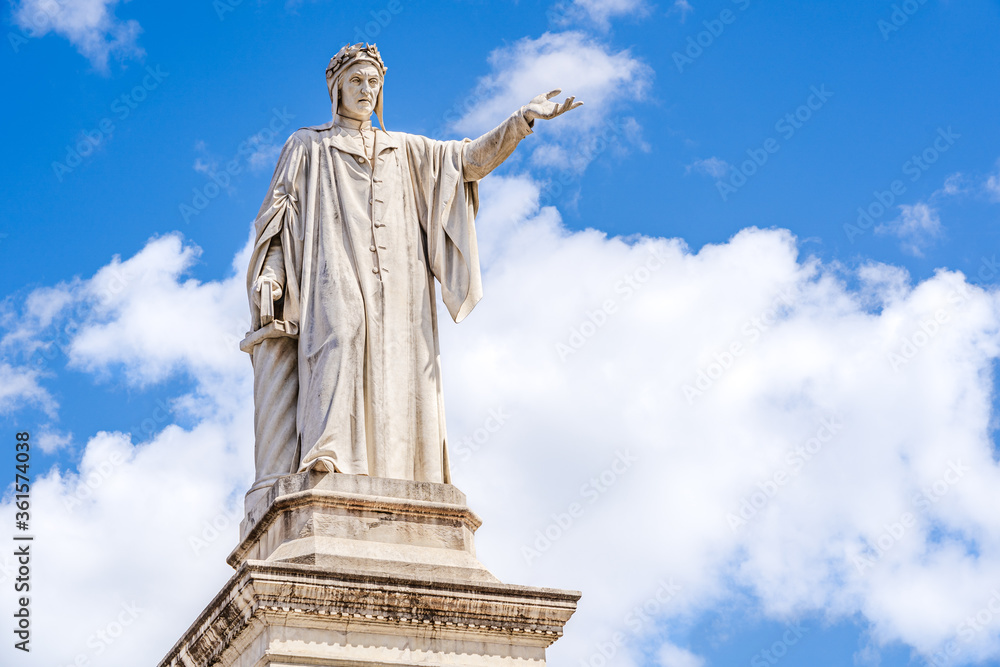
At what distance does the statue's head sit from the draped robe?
0.76 ft

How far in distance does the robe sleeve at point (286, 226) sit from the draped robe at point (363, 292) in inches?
0.5

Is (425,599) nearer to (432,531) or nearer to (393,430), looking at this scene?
(432,531)

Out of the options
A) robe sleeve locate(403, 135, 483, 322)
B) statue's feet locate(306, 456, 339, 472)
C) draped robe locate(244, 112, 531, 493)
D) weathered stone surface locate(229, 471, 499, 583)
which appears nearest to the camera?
weathered stone surface locate(229, 471, 499, 583)

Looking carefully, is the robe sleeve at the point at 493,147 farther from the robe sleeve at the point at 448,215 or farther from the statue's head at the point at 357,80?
the statue's head at the point at 357,80

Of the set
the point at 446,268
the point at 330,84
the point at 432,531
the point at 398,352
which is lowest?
the point at 432,531

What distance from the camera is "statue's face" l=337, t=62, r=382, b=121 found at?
1262cm

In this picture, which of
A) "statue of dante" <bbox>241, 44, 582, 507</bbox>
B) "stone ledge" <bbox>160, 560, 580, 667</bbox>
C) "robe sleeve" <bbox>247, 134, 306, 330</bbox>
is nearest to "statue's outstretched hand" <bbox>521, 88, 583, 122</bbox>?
"statue of dante" <bbox>241, 44, 582, 507</bbox>

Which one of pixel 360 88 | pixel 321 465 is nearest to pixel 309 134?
pixel 360 88

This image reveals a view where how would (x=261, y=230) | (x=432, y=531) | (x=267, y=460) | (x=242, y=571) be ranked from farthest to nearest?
1. (x=261, y=230)
2. (x=267, y=460)
3. (x=432, y=531)
4. (x=242, y=571)

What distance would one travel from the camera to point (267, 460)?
37.6 feet

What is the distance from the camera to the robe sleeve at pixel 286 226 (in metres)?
11.9

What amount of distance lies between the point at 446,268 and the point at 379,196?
0.94 m

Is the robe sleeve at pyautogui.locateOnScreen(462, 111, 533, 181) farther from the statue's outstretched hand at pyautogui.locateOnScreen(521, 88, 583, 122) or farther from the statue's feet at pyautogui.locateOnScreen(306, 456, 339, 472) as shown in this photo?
the statue's feet at pyautogui.locateOnScreen(306, 456, 339, 472)

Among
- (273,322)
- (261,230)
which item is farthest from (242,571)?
(261,230)
